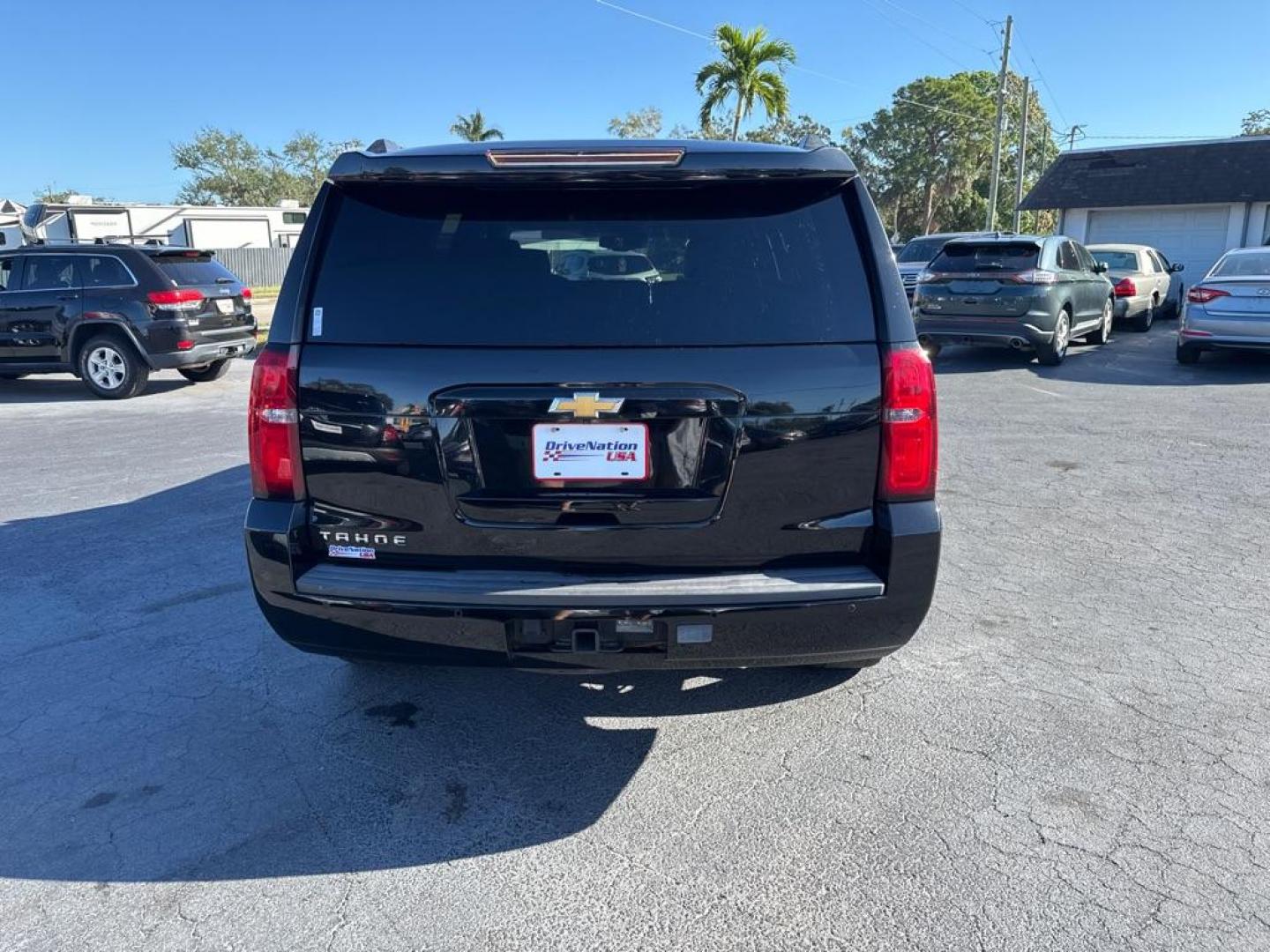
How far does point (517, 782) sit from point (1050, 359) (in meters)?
11.7

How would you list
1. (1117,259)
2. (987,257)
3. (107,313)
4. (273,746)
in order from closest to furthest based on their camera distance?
1. (273,746)
2. (107,313)
3. (987,257)
4. (1117,259)

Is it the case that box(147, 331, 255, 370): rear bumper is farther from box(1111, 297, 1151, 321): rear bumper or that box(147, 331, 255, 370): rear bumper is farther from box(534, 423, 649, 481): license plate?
box(1111, 297, 1151, 321): rear bumper

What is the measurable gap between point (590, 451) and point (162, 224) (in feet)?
105

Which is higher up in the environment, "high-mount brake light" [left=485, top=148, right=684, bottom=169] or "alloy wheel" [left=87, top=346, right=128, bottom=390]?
"high-mount brake light" [left=485, top=148, right=684, bottom=169]

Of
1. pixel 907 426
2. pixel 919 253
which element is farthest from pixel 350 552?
pixel 919 253

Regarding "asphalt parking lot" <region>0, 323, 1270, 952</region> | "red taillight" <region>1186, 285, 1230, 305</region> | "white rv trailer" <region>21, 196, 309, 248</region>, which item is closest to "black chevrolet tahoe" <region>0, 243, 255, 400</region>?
"asphalt parking lot" <region>0, 323, 1270, 952</region>

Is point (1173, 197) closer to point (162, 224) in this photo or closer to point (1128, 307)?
point (1128, 307)

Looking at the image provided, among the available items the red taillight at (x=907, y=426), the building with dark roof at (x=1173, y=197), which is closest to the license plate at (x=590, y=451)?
the red taillight at (x=907, y=426)

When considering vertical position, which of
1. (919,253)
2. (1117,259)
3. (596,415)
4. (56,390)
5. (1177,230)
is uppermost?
(1177,230)

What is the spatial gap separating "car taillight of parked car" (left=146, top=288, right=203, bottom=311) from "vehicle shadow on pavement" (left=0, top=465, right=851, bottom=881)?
777 cm

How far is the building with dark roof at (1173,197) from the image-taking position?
976 inches

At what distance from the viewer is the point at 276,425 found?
2.88 m

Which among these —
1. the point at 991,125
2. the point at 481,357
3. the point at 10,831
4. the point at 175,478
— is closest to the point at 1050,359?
the point at 175,478

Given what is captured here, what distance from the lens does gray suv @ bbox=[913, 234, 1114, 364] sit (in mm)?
12008
